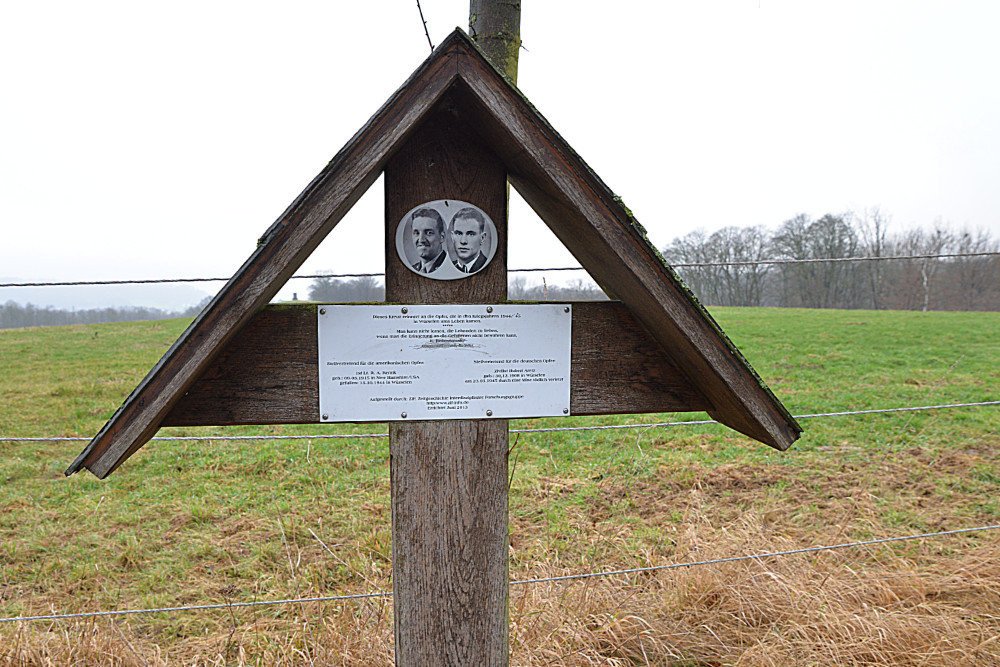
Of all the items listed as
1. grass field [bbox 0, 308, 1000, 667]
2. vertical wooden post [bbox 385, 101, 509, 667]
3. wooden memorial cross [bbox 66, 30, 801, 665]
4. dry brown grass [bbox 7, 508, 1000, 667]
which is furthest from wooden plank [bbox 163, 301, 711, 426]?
dry brown grass [bbox 7, 508, 1000, 667]

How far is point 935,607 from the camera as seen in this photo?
120 inches

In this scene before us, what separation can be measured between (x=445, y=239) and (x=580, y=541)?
368 cm

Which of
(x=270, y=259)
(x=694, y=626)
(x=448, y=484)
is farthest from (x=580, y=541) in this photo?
(x=270, y=259)

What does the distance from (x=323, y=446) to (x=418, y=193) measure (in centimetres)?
714

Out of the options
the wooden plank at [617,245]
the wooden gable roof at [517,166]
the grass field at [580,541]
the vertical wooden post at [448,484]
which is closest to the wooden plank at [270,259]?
the wooden gable roof at [517,166]

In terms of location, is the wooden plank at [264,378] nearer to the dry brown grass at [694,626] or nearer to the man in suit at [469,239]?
the man in suit at [469,239]

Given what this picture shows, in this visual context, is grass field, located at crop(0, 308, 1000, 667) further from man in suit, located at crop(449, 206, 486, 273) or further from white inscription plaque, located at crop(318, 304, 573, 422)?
man in suit, located at crop(449, 206, 486, 273)

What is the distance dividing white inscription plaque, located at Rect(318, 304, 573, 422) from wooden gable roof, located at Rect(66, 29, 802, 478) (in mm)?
227

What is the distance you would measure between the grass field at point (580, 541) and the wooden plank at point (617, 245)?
1.64 metres

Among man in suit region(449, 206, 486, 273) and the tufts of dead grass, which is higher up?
man in suit region(449, 206, 486, 273)

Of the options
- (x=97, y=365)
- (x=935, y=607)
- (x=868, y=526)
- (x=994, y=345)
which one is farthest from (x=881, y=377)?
(x=97, y=365)

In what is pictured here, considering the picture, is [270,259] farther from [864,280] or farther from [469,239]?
[864,280]

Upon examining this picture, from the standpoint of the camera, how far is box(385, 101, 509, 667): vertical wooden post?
1550 mm

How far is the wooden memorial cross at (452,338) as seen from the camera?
4.14 feet
